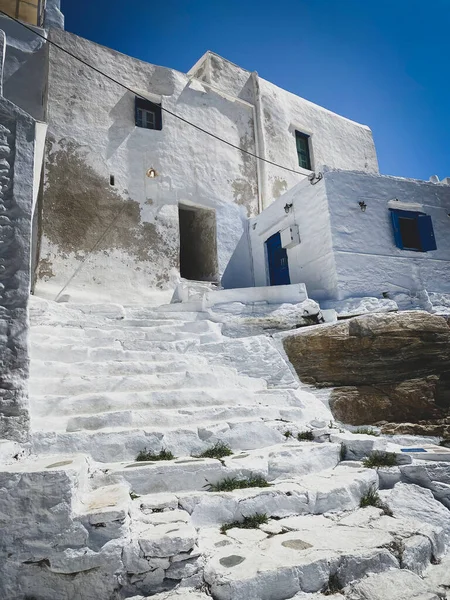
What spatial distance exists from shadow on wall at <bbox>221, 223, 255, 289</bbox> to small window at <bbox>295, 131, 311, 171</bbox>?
14.7ft

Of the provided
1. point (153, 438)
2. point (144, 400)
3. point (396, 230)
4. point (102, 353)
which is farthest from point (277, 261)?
point (153, 438)

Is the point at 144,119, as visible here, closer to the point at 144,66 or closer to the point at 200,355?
the point at 144,66

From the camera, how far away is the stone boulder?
683cm

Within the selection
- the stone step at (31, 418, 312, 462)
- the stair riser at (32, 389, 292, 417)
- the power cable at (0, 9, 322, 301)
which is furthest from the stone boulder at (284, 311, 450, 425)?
the power cable at (0, 9, 322, 301)

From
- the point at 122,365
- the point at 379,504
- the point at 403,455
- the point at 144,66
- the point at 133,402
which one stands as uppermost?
the point at 144,66

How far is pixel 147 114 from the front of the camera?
533 inches

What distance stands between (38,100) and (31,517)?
39.9 feet

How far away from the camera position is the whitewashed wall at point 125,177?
11125mm

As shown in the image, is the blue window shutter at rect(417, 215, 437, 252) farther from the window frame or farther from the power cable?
the window frame

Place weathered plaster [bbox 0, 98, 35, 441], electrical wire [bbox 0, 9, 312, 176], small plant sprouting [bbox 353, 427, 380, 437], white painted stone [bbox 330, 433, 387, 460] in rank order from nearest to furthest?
weathered plaster [bbox 0, 98, 35, 441]
white painted stone [bbox 330, 433, 387, 460]
small plant sprouting [bbox 353, 427, 380, 437]
electrical wire [bbox 0, 9, 312, 176]

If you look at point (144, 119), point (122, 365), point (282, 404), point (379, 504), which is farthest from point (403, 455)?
point (144, 119)

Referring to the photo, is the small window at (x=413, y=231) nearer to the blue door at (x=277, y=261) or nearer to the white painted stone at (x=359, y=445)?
the blue door at (x=277, y=261)

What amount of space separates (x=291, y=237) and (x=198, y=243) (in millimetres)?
3824

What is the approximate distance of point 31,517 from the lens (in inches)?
111
